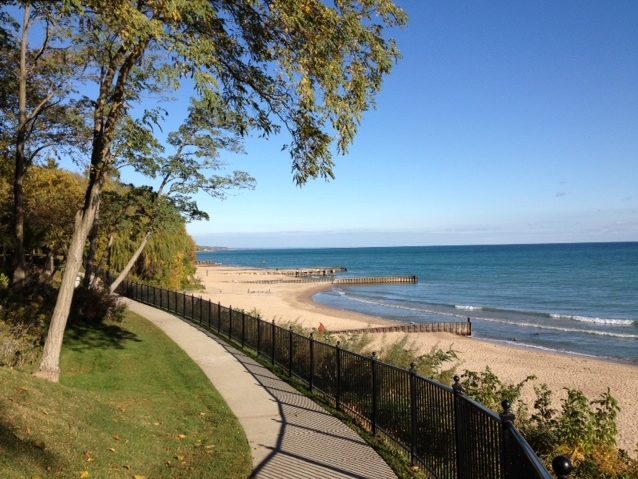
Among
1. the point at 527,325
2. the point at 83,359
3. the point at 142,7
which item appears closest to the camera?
the point at 142,7

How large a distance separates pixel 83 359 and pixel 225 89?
25.5ft

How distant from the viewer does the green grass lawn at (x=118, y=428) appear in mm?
5922

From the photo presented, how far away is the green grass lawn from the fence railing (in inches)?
86.7

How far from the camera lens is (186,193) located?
21.2 m

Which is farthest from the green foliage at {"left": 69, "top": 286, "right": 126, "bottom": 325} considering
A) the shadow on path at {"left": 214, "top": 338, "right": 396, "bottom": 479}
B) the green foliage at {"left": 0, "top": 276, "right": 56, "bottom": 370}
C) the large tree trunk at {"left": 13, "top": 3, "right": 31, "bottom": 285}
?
the shadow on path at {"left": 214, "top": 338, "right": 396, "bottom": 479}

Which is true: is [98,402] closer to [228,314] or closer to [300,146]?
[300,146]

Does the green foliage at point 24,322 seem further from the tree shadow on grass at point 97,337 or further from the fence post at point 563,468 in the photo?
the fence post at point 563,468

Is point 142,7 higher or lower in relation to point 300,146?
higher

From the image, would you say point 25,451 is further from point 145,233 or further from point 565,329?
point 565,329

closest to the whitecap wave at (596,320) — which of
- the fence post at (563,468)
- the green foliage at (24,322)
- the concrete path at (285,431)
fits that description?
the concrete path at (285,431)

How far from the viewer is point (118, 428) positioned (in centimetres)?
764

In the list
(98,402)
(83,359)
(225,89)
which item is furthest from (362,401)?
(83,359)

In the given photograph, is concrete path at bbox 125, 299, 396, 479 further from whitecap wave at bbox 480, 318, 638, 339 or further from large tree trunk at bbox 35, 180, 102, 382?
whitecap wave at bbox 480, 318, 638, 339

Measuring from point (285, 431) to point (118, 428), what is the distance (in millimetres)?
2482
